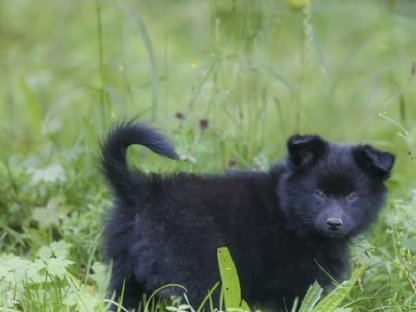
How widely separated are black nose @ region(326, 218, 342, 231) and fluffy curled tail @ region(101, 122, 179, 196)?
0.78m

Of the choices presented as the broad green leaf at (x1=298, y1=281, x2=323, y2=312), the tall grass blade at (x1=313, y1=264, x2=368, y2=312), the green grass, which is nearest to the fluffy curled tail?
the green grass

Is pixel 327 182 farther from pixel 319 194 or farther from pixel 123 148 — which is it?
pixel 123 148

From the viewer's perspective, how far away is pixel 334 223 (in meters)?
Result: 5.06

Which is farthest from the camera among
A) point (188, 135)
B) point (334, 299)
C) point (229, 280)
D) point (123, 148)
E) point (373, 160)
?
point (188, 135)

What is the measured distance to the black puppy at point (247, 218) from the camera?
4.89 m

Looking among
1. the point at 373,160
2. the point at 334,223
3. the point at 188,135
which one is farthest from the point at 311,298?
the point at 188,135

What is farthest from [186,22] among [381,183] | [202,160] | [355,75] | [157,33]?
[381,183]

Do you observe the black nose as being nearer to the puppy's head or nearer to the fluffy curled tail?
the puppy's head

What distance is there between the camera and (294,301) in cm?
504

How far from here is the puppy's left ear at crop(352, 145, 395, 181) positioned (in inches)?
203

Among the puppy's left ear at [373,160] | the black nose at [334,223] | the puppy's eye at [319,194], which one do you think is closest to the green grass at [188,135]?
the puppy's left ear at [373,160]

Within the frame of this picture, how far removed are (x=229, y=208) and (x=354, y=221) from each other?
0.64 meters

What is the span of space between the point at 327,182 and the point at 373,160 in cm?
24

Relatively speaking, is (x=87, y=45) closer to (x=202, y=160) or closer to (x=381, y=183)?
(x=202, y=160)
